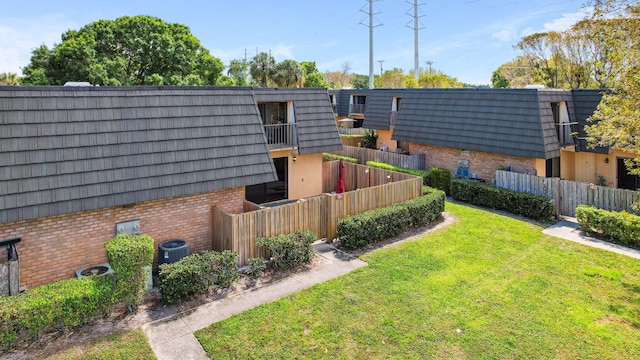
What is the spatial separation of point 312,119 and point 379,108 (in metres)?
12.1

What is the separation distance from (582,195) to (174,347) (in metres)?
15.4

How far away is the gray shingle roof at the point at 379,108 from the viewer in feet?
92.7

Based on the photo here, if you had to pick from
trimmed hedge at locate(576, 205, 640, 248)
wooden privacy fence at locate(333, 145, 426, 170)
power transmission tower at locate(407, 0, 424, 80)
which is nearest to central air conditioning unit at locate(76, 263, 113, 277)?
trimmed hedge at locate(576, 205, 640, 248)

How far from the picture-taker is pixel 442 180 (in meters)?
19.4

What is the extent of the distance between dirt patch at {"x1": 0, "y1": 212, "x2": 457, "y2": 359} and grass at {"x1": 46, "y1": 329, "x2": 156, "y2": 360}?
201 mm

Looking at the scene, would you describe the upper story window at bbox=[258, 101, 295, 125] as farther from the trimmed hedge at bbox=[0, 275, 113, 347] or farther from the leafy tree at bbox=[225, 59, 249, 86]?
the leafy tree at bbox=[225, 59, 249, 86]

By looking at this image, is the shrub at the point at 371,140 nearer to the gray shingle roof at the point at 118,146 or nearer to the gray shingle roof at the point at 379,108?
the gray shingle roof at the point at 379,108

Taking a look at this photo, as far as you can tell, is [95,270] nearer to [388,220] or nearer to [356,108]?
[388,220]

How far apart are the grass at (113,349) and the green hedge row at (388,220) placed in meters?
6.43

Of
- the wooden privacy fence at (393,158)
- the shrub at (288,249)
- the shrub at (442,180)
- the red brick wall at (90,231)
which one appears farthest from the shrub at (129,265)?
the wooden privacy fence at (393,158)

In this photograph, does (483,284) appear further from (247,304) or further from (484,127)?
(484,127)

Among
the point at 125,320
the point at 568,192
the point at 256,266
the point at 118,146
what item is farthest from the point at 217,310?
the point at 568,192

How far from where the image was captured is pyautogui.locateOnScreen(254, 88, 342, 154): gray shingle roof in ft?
57.8

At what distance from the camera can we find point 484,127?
19578 mm
